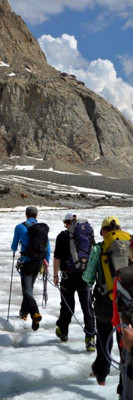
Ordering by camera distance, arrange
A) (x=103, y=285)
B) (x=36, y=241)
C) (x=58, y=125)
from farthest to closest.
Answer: (x=58, y=125) < (x=36, y=241) < (x=103, y=285)

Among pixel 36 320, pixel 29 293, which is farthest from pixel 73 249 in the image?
pixel 36 320

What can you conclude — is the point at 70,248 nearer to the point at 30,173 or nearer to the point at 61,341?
the point at 61,341

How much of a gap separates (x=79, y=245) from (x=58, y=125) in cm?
10271

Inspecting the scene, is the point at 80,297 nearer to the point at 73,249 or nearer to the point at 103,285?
the point at 73,249

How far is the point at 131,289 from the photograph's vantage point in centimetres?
276

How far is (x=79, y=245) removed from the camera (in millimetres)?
5273

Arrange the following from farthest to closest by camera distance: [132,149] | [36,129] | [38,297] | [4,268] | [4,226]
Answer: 1. [132,149]
2. [36,129]
3. [4,226]
4. [4,268]
5. [38,297]

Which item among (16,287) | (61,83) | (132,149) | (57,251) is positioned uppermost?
(61,83)

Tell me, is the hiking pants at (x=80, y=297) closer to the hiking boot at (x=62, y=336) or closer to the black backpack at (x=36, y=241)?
the hiking boot at (x=62, y=336)

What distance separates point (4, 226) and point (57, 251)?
14683 millimetres

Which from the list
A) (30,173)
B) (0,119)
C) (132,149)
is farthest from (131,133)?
(30,173)

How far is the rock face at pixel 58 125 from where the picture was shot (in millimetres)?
102750

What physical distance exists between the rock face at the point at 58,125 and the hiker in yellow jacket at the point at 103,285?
93410 mm

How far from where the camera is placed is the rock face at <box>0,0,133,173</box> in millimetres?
102750
